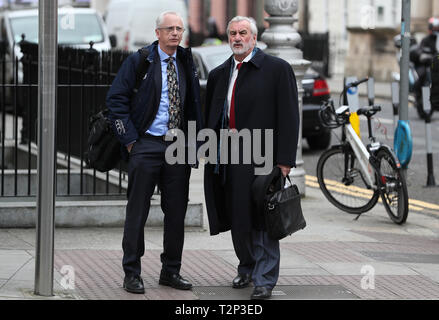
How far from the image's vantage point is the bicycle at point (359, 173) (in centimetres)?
1010

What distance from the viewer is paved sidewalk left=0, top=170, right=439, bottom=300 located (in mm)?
7176

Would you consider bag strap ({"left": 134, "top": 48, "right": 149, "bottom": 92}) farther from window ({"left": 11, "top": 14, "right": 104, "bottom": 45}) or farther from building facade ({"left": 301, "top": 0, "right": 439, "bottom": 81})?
building facade ({"left": 301, "top": 0, "right": 439, "bottom": 81})

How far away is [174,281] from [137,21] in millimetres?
21939

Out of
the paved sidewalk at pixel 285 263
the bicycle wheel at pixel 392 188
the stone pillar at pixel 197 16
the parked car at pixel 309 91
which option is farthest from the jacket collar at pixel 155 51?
the stone pillar at pixel 197 16

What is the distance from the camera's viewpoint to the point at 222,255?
8453 millimetres

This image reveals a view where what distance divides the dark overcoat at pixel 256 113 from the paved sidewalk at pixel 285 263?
58cm

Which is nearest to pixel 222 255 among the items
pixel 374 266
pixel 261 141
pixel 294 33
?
pixel 374 266

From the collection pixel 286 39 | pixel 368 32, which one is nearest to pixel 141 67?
pixel 286 39

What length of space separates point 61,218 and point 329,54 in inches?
1094

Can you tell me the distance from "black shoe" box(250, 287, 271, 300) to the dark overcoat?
1.28 feet

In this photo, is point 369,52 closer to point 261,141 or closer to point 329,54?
point 329,54

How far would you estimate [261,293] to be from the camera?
7000 mm

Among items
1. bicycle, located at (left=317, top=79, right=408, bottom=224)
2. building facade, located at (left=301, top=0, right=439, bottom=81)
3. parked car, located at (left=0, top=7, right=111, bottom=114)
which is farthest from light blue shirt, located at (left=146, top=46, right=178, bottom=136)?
building facade, located at (left=301, top=0, right=439, bottom=81)

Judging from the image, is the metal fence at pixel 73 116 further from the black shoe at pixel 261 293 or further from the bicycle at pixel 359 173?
the black shoe at pixel 261 293
